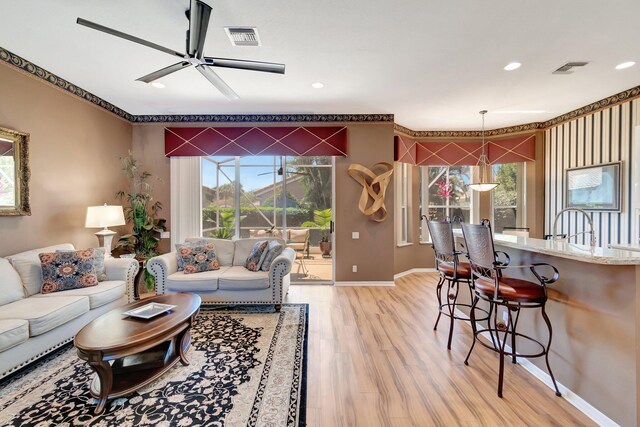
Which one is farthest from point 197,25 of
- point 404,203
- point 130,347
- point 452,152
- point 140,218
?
point 452,152

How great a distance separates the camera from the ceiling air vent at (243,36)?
2482 mm

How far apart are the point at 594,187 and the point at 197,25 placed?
5.68 meters

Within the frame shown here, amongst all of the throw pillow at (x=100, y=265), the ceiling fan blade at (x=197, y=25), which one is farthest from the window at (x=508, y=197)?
the throw pillow at (x=100, y=265)

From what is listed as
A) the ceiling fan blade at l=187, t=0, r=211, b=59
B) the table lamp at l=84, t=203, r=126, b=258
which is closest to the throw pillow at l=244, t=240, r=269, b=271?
the table lamp at l=84, t=203, r=126, b=258

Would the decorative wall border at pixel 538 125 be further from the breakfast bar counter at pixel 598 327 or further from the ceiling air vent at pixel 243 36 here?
the breakfast bar counter at pixel 598 327

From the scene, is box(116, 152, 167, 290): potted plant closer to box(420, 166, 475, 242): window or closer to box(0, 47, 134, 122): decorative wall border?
box(0, 47, 134, 122): decorative wall border

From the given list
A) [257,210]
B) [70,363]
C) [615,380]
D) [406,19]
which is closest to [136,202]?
[257,210]

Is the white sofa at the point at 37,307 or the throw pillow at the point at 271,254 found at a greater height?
the throw pillow at the point at 271,254

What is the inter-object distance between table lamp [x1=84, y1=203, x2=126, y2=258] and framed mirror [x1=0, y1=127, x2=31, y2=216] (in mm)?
571

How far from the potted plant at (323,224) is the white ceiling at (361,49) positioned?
6.21 feet

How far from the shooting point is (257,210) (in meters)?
5.03

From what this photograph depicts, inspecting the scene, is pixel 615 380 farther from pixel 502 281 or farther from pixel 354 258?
pixel 354 258

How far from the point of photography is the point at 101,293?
289 centimetres

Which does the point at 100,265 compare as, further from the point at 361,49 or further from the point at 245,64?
the point at 361,49
